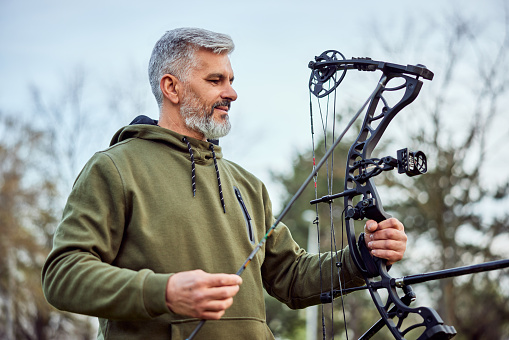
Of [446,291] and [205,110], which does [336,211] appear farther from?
[205,110]

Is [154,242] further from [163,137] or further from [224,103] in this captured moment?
[224,103]

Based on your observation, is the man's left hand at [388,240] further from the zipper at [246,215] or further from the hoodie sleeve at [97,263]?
the hoodie sleeve at [97,263]

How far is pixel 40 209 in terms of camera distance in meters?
19.5

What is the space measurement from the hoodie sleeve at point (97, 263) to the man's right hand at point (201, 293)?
46 mm

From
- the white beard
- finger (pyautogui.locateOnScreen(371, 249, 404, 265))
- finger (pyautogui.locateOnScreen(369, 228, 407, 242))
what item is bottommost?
finger (pyautogui.locateOnScreen(371, 249, 404, 265))

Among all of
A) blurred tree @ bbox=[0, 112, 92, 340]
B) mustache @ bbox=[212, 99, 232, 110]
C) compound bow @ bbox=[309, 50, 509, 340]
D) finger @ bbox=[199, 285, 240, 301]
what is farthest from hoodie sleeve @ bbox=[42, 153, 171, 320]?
blurred tree @ bbox=[0, 112, 92, 340]

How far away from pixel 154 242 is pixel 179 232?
0.12 meters

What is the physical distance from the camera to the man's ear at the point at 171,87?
9.45 feet

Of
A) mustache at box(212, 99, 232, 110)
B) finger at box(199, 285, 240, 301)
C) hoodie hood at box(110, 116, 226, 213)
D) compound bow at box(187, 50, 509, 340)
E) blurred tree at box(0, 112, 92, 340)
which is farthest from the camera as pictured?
blurred tree at box(0, 112, 92, 340)

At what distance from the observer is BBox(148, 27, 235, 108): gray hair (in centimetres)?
286

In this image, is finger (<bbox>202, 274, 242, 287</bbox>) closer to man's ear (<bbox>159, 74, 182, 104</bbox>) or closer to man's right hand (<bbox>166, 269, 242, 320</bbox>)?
man's right hand (<bbox>166, 269, 242, 320</bbox>)

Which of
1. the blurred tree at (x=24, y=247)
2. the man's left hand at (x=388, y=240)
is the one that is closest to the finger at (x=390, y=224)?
the man's left hand at (x=388, y=240)

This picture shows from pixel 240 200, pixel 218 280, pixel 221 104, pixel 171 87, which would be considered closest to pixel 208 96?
pixel 221 104

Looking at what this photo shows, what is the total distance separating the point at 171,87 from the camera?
291cm
